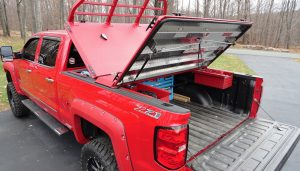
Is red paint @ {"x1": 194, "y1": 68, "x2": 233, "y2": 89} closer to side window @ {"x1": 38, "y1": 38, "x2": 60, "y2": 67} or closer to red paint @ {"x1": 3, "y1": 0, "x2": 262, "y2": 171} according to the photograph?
red paint @ {"x1": 3, "y1": 0, "x2": 262, "y2": 171}

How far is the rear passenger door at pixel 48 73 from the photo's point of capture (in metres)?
3.38

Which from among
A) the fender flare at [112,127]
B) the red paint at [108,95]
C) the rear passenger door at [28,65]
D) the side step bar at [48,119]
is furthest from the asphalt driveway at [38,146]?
the fender flare at [112,127]

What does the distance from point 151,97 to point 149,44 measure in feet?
1.66

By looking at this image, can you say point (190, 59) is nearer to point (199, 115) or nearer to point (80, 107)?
point (199, 115)

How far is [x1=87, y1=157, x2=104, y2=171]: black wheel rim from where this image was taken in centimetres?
264

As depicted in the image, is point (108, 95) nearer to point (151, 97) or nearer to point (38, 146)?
point (151, 97)

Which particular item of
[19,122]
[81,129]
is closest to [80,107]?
[81,129]

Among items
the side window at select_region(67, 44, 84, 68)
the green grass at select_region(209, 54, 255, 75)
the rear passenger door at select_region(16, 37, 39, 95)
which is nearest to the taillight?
the side window at select_region(67, 44, 84, 68)

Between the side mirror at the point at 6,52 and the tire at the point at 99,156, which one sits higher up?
the side mirror at the point at 6,52

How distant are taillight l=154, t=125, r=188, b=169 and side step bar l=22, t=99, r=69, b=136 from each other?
72.4 inches

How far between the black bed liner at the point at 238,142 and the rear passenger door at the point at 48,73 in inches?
79.9

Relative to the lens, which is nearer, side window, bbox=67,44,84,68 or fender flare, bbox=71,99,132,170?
fender flare, bbox=71,99,132,170

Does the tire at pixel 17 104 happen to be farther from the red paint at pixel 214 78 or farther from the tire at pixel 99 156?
the red paint at pixel 214 78

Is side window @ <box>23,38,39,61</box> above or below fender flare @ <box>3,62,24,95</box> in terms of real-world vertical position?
above
